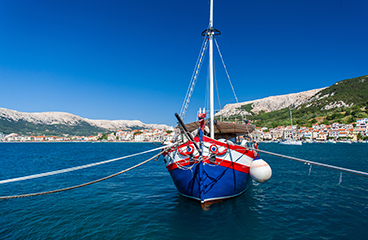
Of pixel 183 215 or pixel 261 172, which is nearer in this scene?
pixel 261 172

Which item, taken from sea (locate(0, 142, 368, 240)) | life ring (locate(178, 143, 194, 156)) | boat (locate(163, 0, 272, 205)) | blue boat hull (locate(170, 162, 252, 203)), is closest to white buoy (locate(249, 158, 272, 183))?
boat (locate(163, 0, 272, 205))

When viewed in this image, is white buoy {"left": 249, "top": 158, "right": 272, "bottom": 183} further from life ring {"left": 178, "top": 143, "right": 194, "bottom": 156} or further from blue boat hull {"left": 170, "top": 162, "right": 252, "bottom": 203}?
life ring {"left": 178, "top": 143, "right": 194, "bottom": 156}

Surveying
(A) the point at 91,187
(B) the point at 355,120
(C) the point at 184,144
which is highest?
(B) the point at 355,120

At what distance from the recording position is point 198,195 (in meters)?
10.7

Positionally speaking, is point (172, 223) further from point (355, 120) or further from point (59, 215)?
point (355, 120)

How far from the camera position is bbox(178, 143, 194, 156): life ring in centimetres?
1038

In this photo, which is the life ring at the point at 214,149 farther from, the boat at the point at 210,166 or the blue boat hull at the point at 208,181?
the blue boat hull at the point at 208,181

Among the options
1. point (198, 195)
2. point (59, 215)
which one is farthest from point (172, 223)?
point (59, 215)

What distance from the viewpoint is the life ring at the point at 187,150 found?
10.4 metres

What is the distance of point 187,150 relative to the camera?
1053 cm

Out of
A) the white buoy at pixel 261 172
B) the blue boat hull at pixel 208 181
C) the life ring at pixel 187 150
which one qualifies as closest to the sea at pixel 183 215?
the blue boat hull at pixel 208 181

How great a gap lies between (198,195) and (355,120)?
160m

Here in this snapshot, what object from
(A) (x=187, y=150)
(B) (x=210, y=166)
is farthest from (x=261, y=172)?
(A) (x=187, y=150)

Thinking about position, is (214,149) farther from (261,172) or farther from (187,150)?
(261,172)
